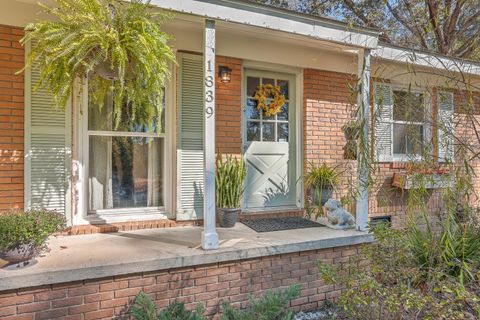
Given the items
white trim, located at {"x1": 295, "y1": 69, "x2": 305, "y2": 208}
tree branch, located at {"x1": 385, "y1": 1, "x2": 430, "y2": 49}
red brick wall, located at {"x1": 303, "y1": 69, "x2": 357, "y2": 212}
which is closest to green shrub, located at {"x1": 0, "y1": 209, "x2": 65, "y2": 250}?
white trim, located at {"x1": 295, "y1": 69, "x2": 305, "y2": 208}

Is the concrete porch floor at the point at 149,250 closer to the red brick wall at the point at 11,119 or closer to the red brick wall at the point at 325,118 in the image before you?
the red brick wall at the point at 11,119

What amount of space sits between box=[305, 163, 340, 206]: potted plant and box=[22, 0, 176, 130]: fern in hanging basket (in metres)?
2.52

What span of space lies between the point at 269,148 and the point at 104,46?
263 centimetres

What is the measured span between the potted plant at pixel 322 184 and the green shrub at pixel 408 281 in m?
1.36

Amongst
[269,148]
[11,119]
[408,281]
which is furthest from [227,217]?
[11,119]

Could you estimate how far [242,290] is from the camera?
10.2 feet

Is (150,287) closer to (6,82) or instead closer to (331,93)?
(6,82)

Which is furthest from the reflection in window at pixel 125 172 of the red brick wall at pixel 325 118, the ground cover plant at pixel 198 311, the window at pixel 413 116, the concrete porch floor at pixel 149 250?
the window at pixel 413 116

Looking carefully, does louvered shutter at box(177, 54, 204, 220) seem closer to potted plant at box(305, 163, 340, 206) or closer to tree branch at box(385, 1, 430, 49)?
potted plant at box(305, 163, 340, 206)

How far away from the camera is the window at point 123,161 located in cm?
369

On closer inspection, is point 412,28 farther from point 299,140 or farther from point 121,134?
point 121,134

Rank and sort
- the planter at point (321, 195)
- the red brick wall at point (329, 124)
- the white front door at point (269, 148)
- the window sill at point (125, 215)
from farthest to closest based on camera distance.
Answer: the red brick wall at point (329, 124) < the white front door at point (269, 148) < the planter at point (321, 195) < the window sill at point (125, 215)

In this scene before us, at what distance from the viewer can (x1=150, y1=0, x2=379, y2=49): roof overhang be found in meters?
2.95

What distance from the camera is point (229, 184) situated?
12.9 feet
